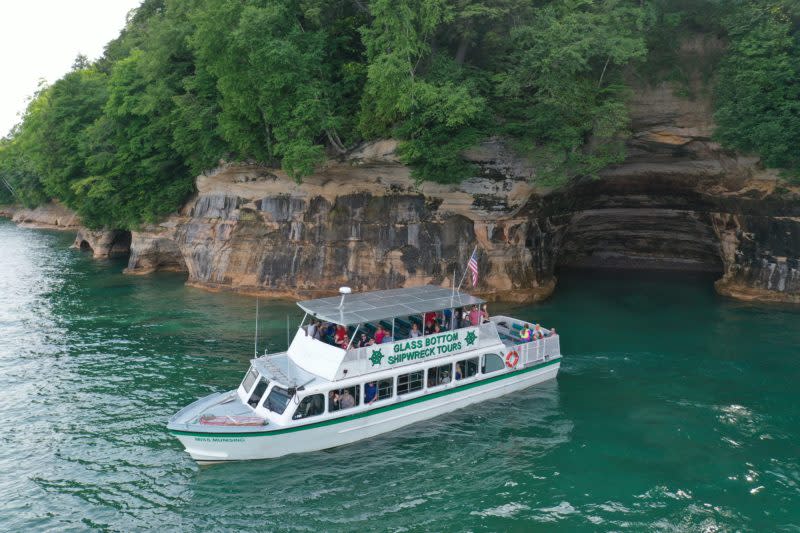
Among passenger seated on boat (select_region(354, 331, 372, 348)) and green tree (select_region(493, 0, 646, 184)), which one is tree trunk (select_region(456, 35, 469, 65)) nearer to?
green tree (select_region(493, 0, 646, 184))

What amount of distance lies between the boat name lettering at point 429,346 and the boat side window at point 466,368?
562mm

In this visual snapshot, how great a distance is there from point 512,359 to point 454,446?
497cm

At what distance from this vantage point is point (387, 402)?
63.1 ft

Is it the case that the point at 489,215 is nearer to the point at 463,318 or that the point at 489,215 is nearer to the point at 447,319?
the point at 463,318

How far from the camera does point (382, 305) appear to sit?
2111cm

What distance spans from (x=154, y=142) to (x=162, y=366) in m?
22.9

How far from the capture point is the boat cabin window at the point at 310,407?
17766 millimetres

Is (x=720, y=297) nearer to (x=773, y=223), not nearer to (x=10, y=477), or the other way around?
(x=773, y=223)

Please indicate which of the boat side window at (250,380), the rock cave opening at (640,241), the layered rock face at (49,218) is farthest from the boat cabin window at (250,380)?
the layered rock face at (49,218)

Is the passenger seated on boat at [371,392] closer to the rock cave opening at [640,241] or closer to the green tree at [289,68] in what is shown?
the green tree at [289,68]

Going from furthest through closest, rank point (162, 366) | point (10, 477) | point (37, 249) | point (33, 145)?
point (37, 249) → point (33, 145) → point (162, 366) → point (10, 477)

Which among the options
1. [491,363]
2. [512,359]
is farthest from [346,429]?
[512,359]

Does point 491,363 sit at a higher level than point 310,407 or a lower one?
higher

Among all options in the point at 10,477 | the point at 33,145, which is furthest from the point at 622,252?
the point at 33,145
